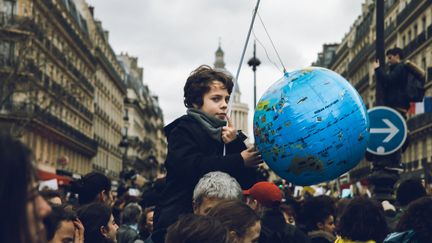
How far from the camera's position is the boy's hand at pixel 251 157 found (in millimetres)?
3764

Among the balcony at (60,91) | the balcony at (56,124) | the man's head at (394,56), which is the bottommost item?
the man's head at (394,56)

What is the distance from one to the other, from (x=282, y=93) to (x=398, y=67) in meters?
4.07

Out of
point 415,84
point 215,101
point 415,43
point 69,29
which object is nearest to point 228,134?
point 215,101

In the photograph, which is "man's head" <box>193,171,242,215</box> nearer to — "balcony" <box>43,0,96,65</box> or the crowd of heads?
the crowd of heads

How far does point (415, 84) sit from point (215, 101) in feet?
13.9

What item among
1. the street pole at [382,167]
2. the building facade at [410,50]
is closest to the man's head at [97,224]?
the street pole at [382,167]

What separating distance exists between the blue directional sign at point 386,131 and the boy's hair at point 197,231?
4.93 meters

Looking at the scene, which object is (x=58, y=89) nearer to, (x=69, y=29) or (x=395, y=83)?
(x=69, y=29)

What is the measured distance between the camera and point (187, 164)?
375 centimetres

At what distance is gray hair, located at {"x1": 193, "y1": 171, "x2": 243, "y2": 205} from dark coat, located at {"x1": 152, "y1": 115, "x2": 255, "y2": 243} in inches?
1.4

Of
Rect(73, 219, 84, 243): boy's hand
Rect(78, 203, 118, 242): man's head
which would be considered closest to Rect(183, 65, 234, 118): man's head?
Rect(73, 219, 84, 243): boy's hand

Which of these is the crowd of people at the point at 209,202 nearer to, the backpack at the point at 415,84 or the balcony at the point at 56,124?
the backpack at the point at 415,84

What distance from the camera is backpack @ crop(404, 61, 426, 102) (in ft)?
24.8

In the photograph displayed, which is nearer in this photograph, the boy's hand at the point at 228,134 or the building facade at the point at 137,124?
the boy's hand at the point at 228,134
